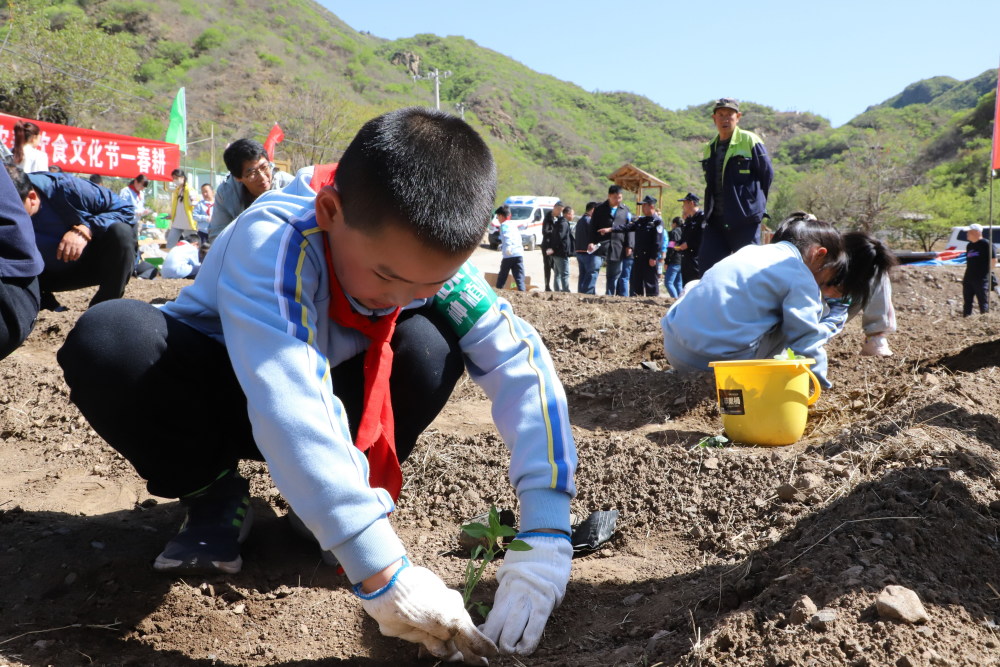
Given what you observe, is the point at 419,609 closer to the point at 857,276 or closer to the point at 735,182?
the point at 857,276

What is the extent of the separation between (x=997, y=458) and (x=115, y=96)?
34342mm

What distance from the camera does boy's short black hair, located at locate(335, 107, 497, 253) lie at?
1257 millimetres

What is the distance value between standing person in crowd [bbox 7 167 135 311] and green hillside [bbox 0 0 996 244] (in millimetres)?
25915

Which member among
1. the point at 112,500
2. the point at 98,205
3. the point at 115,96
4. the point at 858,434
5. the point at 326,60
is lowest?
the point at 112,500

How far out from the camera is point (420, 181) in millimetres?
1268

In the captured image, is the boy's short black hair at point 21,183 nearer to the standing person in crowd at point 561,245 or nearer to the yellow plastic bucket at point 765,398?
the yellow plastic bucket at point 765,398

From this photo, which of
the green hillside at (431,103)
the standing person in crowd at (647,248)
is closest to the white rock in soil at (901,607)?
the standing person in crowd at (647,248)

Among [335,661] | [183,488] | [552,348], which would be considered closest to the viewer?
[335,661]

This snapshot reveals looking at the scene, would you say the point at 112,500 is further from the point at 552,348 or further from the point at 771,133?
the point at 771,133

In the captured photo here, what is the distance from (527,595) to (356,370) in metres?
0.62

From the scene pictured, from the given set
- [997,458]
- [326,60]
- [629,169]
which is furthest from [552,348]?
[326,60]

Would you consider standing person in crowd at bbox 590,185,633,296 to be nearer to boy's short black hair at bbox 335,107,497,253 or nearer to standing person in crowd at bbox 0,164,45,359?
standing person in crowd at bbox 0,164,45,359

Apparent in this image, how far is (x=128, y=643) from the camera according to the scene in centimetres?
150

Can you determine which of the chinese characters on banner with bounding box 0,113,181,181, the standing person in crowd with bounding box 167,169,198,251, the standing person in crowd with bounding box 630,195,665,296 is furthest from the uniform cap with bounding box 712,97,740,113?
the chinese characters on banner with bounding box 0,113,181,181
